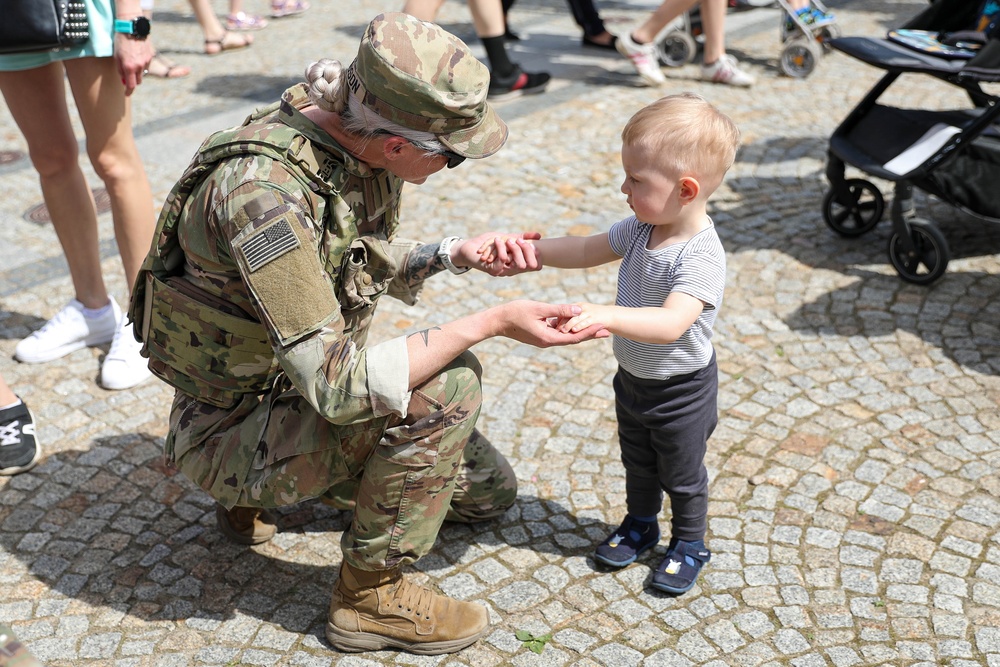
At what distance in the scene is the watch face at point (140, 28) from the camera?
3533mm

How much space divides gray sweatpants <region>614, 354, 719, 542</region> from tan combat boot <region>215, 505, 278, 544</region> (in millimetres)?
1143

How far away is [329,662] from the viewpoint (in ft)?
8.85

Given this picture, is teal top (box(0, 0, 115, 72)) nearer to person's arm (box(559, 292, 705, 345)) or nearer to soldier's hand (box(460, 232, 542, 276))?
soldier's hand (box(460, 232, 542, 276))

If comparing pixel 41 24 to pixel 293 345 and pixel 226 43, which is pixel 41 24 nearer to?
pixel 293 345

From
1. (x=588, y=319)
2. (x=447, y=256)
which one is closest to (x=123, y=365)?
(x=447, y=256)

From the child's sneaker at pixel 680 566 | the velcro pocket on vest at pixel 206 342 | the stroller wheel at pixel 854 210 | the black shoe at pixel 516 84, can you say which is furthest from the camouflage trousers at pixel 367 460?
the black shoe at pixel 516 84

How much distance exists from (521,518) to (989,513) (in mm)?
1488

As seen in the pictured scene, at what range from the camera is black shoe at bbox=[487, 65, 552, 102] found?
22.6 ft

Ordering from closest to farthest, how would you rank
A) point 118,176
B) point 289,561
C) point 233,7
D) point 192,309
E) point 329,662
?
point 192,309, point 329,662, point 289,561, point 118,176, point 233,7

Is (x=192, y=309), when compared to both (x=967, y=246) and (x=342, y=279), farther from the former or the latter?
(x=967, y=246)

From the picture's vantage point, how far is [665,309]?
250 cm

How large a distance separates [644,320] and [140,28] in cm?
224

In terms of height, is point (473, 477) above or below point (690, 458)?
below

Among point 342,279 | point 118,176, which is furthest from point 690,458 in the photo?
point 118,176
